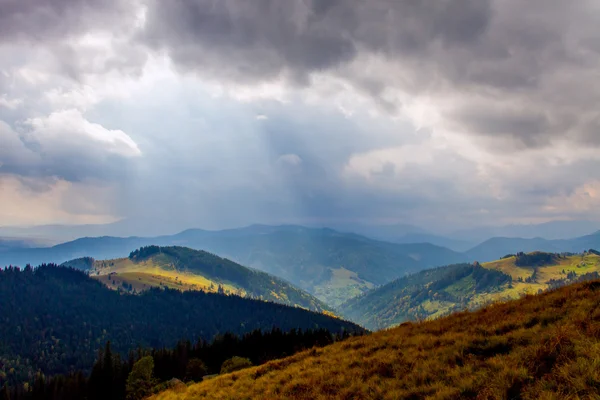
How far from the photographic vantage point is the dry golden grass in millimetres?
11805

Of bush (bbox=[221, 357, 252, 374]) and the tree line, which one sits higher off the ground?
bush (bbox=[221, 357, 252, 374])

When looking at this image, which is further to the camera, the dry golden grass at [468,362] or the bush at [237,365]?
the bush at [237,365]

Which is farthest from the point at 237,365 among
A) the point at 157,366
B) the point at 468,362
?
the point at 468,362

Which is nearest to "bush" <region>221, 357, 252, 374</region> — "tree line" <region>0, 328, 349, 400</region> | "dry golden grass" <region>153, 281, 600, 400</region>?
"tree line" <region>0, 328, 349, 400</region>

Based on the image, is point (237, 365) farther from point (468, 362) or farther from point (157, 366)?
point (468, 362)

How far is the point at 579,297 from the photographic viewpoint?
63.0 feet

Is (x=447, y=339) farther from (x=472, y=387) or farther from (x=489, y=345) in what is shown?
(x=472, y=387)

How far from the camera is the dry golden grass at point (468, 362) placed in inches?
465

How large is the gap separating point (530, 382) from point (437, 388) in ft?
10.3

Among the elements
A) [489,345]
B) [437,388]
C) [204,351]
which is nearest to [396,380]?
[437,388]

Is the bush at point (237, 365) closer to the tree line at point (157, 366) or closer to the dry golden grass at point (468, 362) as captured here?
the tree line at point (157, 366)

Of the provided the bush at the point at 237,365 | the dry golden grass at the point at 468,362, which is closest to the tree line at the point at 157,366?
the bush at the point at 237,365

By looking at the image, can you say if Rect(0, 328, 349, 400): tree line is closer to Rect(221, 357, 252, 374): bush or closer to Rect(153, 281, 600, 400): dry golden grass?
Rect(221, 357, 252, 374): bush

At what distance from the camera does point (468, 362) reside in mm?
14688
